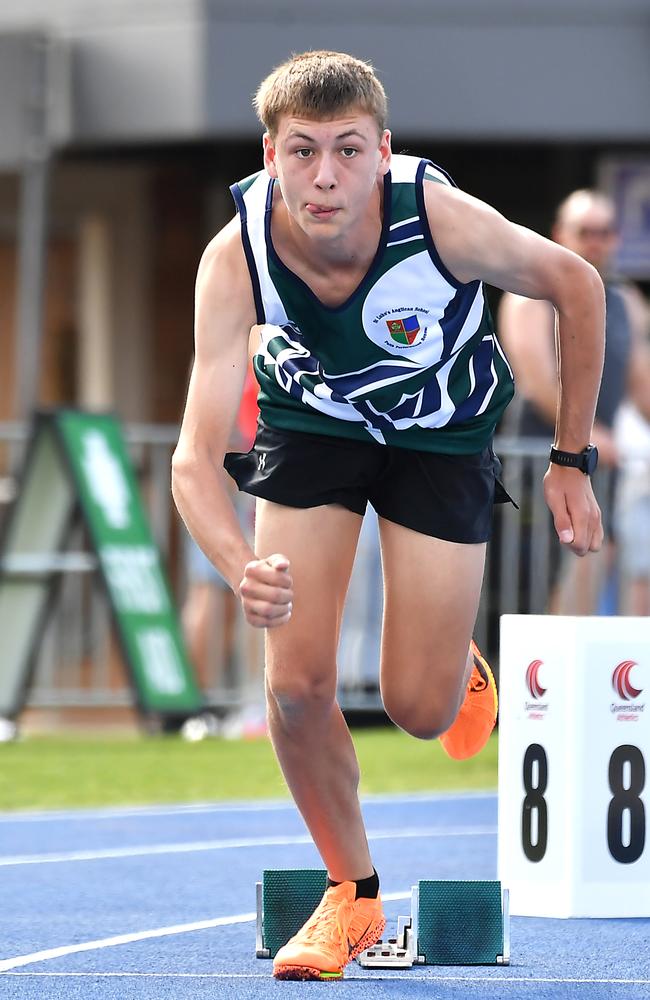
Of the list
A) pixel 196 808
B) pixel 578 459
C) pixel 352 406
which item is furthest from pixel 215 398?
pixel 196 808

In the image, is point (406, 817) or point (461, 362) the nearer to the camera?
point (461, 362)

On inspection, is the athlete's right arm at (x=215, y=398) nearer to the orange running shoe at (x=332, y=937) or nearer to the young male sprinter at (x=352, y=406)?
the young male sprinter at (x=352, y=406)

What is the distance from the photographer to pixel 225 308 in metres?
4.54

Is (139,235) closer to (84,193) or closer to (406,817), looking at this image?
(84,193)

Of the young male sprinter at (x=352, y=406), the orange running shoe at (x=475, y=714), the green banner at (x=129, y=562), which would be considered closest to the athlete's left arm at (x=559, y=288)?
the young male sprinter at (x=352, y=406)

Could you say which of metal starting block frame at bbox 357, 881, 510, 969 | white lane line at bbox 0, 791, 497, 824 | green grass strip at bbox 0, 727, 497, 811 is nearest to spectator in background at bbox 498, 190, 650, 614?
green grass strip at bbox 0, 727, 497, 811

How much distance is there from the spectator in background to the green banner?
2413 millimetres

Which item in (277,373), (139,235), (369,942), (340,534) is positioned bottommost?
(369,942)

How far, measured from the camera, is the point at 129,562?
1156cm

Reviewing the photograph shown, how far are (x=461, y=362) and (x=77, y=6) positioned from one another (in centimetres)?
917

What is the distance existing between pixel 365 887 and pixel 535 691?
3.84 ft

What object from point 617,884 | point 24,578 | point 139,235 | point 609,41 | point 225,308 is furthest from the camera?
point 139,235

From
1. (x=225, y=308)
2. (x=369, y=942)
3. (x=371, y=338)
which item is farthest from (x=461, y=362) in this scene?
(x=369, y=942)

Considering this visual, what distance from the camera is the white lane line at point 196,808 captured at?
27.1 feet
